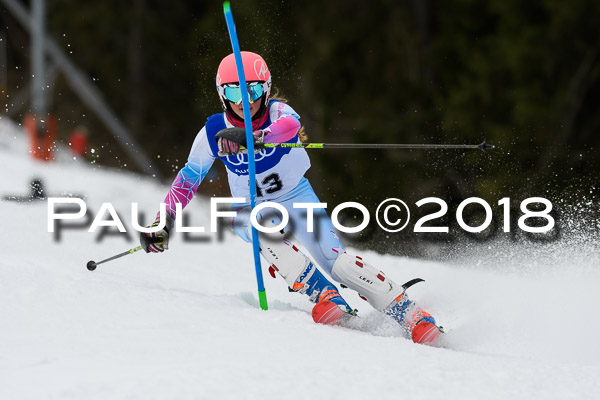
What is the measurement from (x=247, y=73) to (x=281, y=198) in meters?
0.69

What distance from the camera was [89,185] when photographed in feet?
34.8

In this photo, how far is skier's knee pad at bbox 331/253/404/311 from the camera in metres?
4.27

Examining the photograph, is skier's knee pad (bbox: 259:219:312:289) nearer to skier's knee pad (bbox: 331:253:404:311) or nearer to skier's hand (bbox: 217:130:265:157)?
skier's knee pad (bbox: 331:253:404:311)

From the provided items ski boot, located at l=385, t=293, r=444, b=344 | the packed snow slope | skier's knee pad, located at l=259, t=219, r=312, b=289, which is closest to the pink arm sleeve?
skier's knee pad, located at l=259, t=219, r=312, b=289

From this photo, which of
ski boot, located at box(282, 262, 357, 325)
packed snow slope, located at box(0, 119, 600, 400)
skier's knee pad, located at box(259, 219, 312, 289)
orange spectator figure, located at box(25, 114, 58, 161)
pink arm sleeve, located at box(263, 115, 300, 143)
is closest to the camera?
A: packed snow slope, located at box(0, 119, 600, 400)

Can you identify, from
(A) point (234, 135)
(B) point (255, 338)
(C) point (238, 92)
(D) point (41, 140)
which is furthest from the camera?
(D) point (41, 140)

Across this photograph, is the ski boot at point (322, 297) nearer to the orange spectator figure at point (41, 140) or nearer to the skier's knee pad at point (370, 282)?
the skier's knee pad at point (370, 282)

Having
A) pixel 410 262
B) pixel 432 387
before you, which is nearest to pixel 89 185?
pixel 410 262

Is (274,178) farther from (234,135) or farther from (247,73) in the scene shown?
(247,73)

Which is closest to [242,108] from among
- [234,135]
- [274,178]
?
[234,135]

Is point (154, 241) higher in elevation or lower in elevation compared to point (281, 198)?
lower

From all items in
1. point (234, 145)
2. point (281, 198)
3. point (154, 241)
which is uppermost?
point (234, 145)

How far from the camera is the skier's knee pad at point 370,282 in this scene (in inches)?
168

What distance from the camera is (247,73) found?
4277 millimetres
